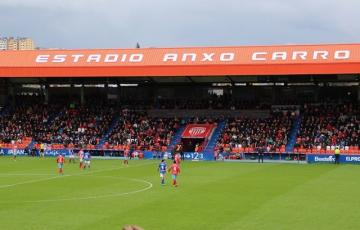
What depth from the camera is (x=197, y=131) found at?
2351 inches

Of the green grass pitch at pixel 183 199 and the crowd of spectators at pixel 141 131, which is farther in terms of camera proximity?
the crowd of spectators at pixel 141 131

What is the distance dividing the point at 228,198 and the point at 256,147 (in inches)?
1107

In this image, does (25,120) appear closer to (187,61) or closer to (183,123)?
(183,123)

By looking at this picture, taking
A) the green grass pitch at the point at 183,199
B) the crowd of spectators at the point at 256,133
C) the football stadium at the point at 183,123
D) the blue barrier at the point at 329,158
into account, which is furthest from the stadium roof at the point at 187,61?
the green grass pitch at the point at 183,199

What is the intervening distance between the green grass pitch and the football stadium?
173mm

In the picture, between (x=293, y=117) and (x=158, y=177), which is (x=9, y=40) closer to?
(x=293, y=117)

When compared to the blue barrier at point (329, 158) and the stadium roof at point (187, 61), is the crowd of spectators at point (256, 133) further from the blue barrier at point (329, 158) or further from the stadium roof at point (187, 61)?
the stadium roof at point (187, 61)

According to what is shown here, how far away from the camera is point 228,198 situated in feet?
87.5

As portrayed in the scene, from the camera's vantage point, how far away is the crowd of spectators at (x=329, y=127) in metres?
53.2

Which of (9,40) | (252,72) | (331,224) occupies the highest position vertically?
(9,40)

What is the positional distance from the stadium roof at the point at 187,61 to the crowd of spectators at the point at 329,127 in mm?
5404

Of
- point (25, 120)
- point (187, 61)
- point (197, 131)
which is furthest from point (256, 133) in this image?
point (25, 120)

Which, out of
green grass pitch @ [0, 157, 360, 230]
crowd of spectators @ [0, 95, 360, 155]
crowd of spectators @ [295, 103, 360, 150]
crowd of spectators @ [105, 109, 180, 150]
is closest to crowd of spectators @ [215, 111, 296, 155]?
crowd of spectators @ [0, 95, 360, 155]

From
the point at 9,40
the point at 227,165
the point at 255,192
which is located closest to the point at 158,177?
the point at 255,192
